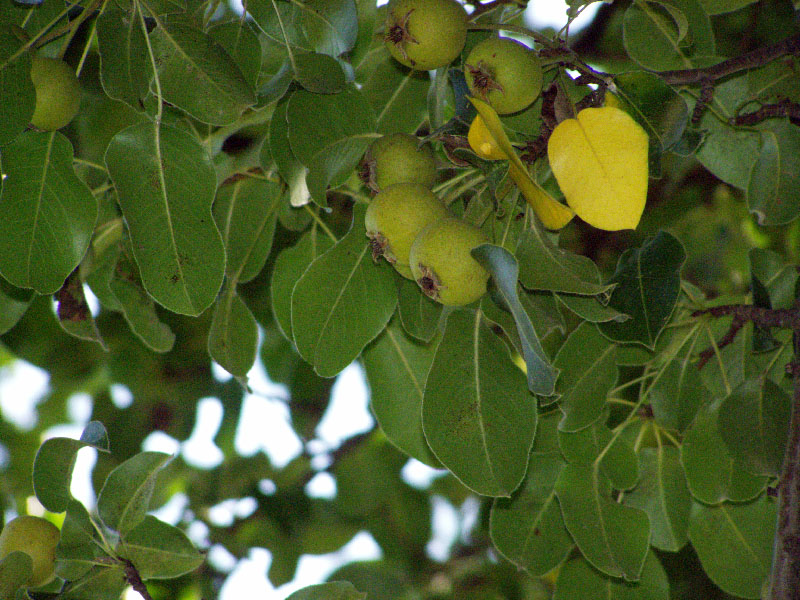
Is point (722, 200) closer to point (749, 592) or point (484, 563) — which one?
point (484, 563)

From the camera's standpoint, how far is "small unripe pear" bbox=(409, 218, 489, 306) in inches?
44.5

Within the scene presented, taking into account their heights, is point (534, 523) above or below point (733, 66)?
below

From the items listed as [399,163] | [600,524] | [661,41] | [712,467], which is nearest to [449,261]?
[399,163]

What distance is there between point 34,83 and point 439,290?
0.75 m

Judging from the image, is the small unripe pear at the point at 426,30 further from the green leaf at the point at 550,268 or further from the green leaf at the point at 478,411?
the green leaf at the point at 478,411

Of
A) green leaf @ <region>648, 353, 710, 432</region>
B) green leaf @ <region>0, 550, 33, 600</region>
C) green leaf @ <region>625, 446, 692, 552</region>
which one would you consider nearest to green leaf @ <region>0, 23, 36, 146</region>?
green leaf @ <region>0, 550, 33, 600</region>

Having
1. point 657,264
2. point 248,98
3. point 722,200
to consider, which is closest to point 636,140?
point 657,264

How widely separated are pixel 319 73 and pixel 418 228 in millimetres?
325

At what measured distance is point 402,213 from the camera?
3.95 feet

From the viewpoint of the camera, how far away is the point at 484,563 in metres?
3.13

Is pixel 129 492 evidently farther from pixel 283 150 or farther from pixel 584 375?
pixel 584 375

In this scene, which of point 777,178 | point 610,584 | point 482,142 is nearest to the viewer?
point 482,142

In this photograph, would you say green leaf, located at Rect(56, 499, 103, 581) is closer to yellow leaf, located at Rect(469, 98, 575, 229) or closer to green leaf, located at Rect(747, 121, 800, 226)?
yellow leaf, located at Rect(469, 98, 575, 229)

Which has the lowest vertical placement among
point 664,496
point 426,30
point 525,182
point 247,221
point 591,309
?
point 664,496
